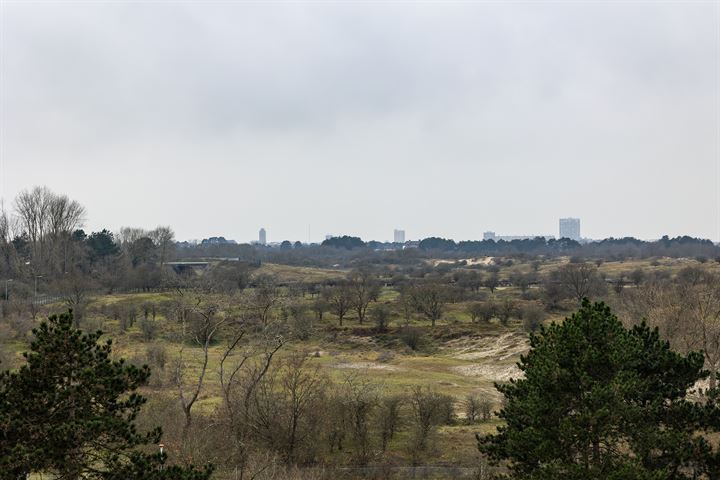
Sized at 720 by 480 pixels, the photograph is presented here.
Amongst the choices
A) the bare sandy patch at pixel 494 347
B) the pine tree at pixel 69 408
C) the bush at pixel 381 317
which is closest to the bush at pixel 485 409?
the bare sandy patch at pixel 494 347

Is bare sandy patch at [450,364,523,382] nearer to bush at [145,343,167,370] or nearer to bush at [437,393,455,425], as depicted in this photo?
bush at [437,393,455,425]

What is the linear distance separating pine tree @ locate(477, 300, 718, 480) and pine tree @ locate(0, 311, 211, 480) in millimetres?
8474

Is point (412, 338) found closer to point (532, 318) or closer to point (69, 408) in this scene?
point (532, 318)

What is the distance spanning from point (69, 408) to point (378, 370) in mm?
44036

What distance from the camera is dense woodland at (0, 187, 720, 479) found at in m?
13.8

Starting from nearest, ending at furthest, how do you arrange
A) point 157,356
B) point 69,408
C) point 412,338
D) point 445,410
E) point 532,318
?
point 69,408 < point 445,410 < point 157,356 < point 532,318 < point 412,338

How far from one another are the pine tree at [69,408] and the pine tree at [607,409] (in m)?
8.47

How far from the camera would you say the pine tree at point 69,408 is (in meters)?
10.1

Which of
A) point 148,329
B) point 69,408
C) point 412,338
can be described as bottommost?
point 412,338

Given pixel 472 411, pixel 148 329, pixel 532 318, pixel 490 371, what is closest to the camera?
pixel 472 411

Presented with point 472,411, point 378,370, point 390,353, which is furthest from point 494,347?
point 472,411

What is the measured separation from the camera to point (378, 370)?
53344 millimetres

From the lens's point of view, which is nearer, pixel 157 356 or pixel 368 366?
pixel 157 356

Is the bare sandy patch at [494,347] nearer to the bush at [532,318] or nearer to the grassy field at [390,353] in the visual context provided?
the grassy field at [390,353]
